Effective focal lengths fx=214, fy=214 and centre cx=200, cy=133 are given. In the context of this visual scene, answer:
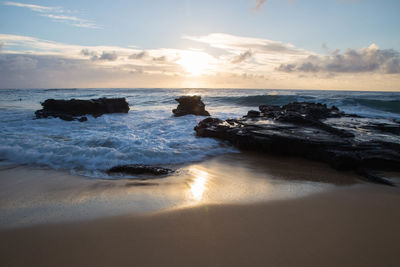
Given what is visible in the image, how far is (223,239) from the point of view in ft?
6.23

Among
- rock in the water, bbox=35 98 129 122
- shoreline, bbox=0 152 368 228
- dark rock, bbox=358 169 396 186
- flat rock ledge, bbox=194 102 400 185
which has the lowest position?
shoreline, bbox=0 152 368 228

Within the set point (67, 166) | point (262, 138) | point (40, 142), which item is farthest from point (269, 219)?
point (40, 142)

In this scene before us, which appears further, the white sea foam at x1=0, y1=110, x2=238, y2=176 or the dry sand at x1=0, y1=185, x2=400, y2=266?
the white sea foam at x1=0, y1=110, x2=238, y2=176

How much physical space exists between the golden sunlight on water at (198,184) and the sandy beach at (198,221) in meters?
0.02

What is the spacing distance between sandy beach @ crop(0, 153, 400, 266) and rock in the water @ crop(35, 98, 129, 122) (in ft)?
28.9

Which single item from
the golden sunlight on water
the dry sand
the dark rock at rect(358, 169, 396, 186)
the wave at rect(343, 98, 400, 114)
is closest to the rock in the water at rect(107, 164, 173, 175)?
the golden sunlight on water

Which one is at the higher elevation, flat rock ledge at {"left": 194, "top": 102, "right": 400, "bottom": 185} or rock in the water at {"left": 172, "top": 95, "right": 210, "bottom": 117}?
rock in the water at {"left": 172, "top": 95, "right": 210, "bottom": 117}

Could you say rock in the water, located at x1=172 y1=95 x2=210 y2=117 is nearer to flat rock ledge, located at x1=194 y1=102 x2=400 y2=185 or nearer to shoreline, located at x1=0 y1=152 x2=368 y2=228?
flat rock ledge, located at x1=194 y1=102 x2=400 y2=185

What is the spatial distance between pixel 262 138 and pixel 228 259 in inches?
165

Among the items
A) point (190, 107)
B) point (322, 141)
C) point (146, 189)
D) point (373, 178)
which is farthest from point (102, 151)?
point (190, 107)

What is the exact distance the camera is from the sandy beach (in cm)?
171

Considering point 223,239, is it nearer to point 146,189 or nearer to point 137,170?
point 146,189

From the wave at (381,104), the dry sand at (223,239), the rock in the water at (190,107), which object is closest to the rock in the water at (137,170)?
the dry sand at (223,239)

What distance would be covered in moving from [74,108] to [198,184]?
1199 cm
